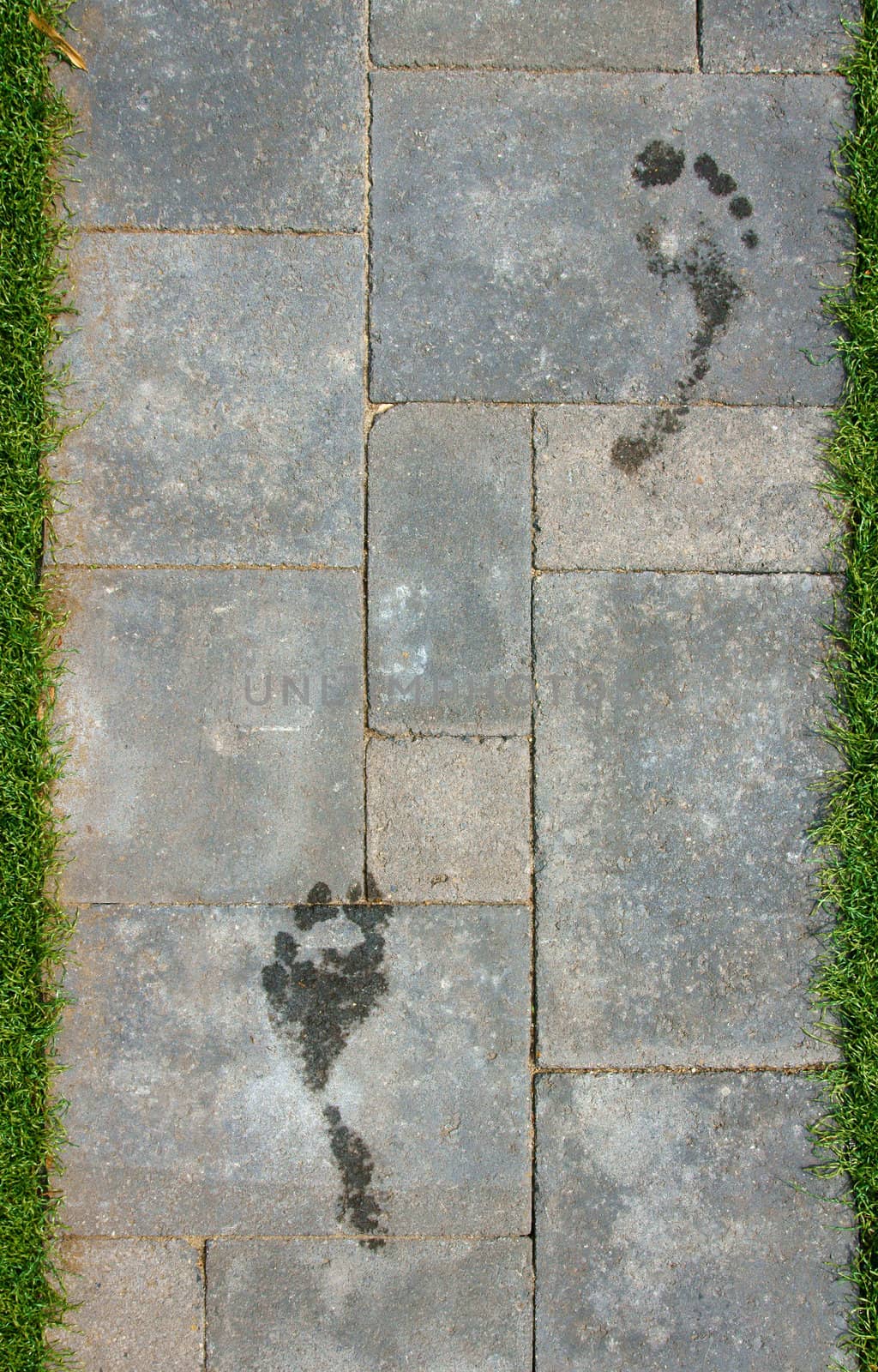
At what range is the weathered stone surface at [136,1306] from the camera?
245cm

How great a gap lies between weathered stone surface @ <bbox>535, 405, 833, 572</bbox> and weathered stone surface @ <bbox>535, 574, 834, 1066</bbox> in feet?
0.26

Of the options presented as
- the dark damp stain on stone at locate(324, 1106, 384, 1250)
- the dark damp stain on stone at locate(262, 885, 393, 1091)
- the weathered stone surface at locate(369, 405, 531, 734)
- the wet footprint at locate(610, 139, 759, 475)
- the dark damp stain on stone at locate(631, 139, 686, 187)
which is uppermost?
the dark damp stain on stone at locate(631, 139, 686, 187)

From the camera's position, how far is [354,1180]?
2.47 metres

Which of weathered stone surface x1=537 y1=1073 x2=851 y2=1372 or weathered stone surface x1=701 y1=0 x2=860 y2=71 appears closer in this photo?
weathered stone surface x1=537 y1=1073 x2=851 y2=1372

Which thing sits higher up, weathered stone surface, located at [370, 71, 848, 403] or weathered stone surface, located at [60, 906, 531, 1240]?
weathered stone surface, located at [370, 71, 848, 403]

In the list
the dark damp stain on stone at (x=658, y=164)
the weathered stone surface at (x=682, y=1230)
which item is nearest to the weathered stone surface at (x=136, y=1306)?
the weathered stone surface at (x=682, y=1230)

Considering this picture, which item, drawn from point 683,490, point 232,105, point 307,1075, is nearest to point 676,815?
point 683,490

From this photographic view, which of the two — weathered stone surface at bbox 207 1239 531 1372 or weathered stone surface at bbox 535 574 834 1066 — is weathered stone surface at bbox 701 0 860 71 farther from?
weathered stone surface at bbox 207 1239 531 1372

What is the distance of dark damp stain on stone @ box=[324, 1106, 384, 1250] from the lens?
246 centimetres

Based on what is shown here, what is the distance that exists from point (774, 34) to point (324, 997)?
318 centimetres

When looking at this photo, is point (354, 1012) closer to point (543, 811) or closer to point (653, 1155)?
point (543, 811)

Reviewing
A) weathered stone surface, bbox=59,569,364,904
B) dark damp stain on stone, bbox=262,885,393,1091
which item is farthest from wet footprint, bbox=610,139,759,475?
dark damp stain on stone, bbox=262,885,393,1091

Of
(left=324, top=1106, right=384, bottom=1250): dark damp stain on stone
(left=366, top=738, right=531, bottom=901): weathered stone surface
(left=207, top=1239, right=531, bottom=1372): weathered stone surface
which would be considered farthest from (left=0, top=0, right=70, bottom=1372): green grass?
(left=366, top=738, right=531, bottom=901): weathered stone surface

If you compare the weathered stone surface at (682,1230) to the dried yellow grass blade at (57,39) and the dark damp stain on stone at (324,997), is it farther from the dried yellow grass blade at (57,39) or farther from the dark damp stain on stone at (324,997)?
the dried yellow grass blade at (57,39)
